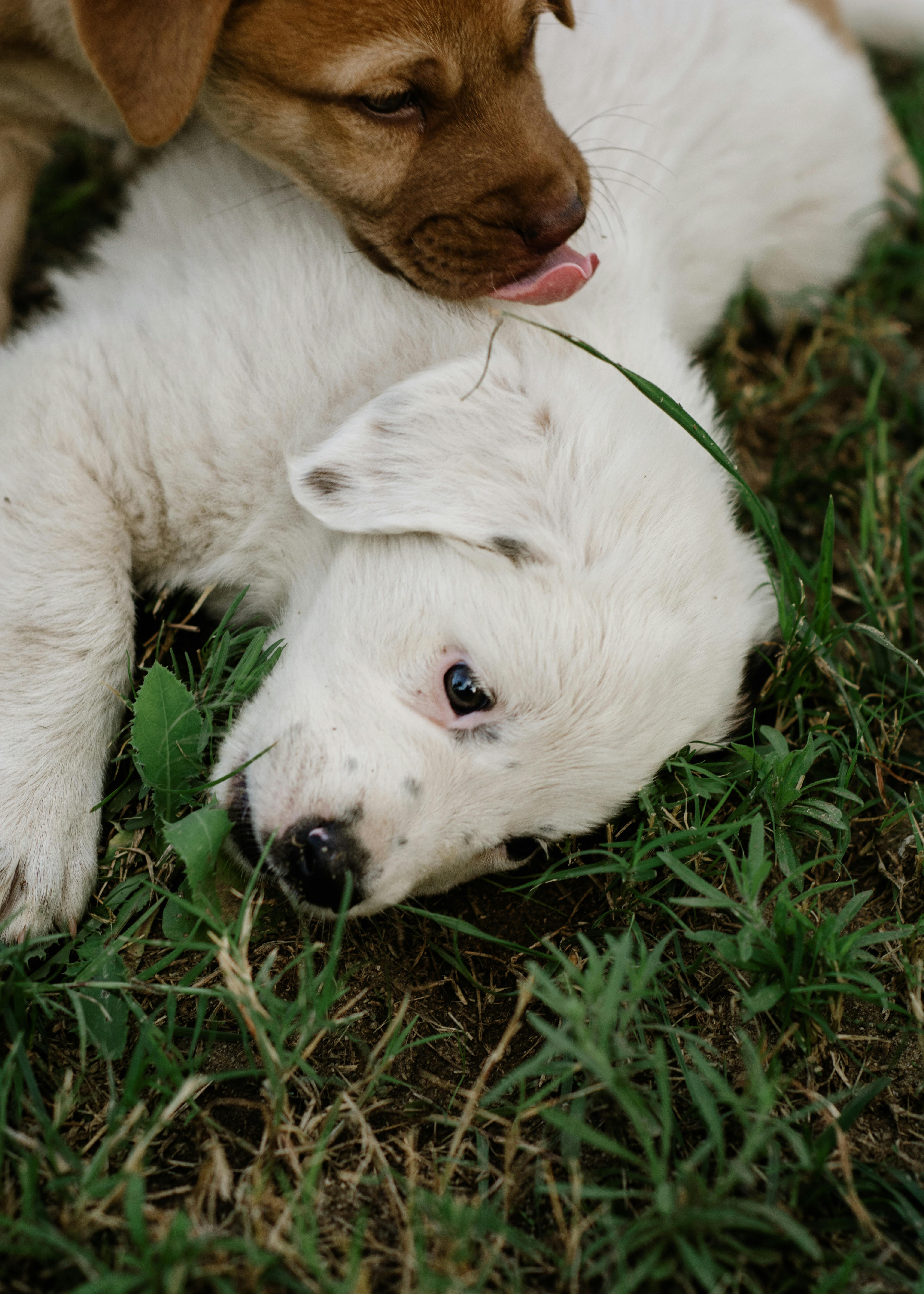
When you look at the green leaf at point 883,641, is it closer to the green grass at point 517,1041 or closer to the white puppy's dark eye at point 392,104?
the green grass at point 517,1041

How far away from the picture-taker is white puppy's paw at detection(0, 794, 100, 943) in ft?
6.97

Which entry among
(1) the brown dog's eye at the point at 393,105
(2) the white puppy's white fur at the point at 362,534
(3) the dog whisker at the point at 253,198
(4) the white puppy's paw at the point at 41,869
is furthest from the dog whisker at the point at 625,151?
(4) the white puppy's paw at the point at 41,869

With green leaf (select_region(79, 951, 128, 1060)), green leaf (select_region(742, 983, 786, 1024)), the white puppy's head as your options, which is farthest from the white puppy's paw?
green leaf (select_region(742, 983, 786, 1024))

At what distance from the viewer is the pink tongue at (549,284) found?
2.47 meters

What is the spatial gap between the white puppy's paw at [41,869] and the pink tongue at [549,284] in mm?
1427

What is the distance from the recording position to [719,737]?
255cm

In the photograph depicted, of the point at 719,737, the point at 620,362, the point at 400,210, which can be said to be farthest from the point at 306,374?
the point at 719,737

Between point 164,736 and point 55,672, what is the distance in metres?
0.27

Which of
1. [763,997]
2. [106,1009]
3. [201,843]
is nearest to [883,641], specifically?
[763,997]

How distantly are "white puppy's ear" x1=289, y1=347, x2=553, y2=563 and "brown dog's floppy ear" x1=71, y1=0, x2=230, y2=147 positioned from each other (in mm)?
705

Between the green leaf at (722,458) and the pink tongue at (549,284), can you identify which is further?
the pink tongue at (549,284)

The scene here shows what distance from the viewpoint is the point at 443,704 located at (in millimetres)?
2205

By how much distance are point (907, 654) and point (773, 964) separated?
3.24ft

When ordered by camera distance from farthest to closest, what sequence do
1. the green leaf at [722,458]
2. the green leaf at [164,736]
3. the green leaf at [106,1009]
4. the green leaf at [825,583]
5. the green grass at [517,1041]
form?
the green leaf at [825,583], the green leaf at [722,458], the green leaf at [164,736], the green leaf at [106,1009], the green grass at [517,1041]
